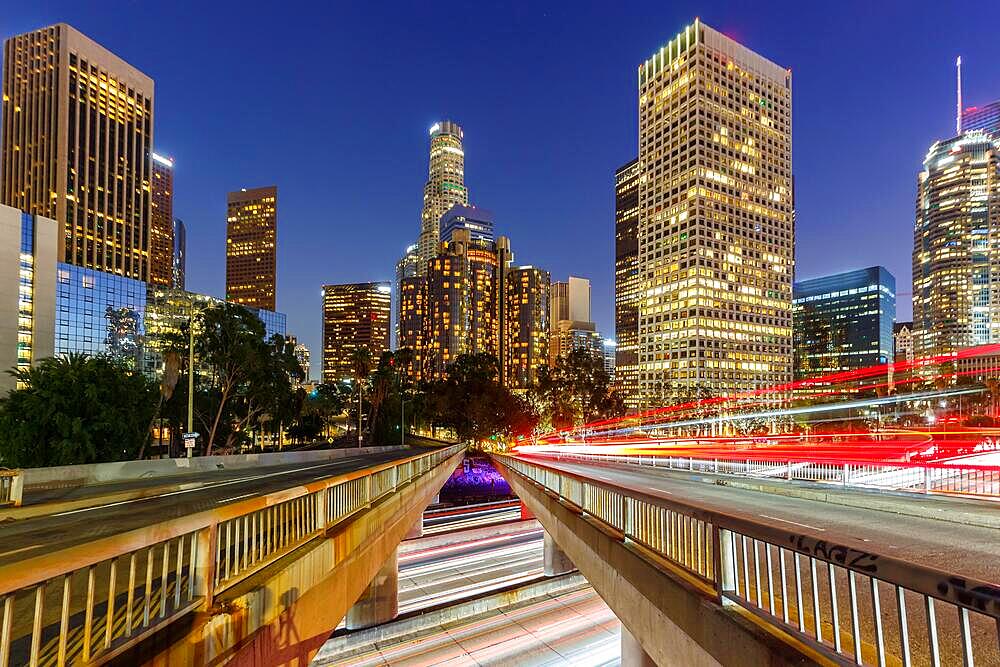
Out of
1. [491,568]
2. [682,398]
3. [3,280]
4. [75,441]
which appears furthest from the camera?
[682,398]

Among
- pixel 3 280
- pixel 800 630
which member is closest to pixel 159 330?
pixel 3 280

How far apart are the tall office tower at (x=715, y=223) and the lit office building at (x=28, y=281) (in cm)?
14814

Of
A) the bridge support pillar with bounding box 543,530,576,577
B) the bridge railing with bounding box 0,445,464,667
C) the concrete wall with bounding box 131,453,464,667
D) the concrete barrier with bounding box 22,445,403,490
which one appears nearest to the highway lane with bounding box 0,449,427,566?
the bridge railing with bounding box 0,445,464,667

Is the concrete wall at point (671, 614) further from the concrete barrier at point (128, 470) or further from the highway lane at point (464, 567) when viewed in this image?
the highway lane at point (464, 567)

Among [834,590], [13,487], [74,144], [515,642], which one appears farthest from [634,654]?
[74,144]

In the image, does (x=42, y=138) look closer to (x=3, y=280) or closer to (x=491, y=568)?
(x=3, y=280)

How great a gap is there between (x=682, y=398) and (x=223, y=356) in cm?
13240

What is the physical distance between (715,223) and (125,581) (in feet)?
624

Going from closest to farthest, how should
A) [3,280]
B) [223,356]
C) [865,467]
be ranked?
1. [865,467]
2. [223,356]
3. [3,280]

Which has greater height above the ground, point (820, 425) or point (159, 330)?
point (159, 330)

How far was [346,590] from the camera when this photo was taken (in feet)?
32.9

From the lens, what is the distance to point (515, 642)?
2508 cm

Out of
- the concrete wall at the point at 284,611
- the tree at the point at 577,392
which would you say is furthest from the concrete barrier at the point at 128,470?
the tree at the point at 577,392

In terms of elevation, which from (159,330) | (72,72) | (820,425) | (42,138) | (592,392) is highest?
(72,72)
